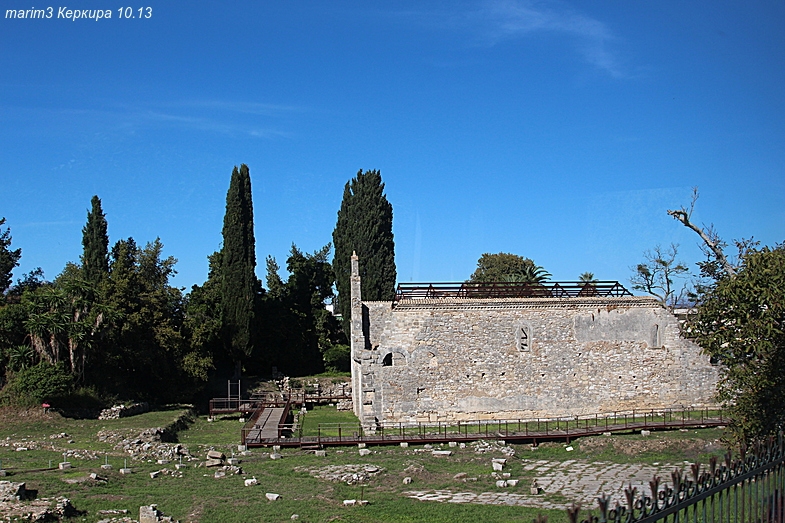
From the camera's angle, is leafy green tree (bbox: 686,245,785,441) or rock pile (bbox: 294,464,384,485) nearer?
leafy green tree (bbox: 686,245,785,441)

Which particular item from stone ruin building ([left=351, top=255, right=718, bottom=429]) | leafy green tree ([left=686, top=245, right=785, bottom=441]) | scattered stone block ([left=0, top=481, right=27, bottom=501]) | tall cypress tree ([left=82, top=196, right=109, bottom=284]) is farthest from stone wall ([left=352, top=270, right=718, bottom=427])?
tall cypress tree ([left=82, top=196, right=109, bottom=284])

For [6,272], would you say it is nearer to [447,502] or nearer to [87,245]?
[87,245]

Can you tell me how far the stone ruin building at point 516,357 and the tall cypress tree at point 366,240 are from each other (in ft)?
45.6

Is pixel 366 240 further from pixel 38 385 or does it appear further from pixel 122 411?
pixel 38 385

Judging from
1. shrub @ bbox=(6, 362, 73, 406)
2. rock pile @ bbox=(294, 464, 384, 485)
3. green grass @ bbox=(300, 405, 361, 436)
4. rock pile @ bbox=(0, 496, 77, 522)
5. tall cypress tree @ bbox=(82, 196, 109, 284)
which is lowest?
green grass @ bbox=(300, 405, 361, 436)

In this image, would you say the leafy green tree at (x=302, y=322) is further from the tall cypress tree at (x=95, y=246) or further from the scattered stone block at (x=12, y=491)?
the scattered stone block at (x=12, y=491)

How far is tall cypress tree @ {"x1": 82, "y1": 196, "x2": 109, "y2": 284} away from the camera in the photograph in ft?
138

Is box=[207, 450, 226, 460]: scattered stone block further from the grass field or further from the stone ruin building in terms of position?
the stone ruin building

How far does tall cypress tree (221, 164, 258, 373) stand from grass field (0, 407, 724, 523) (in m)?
13.5

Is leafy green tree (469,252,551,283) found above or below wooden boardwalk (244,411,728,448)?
above

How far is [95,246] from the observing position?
42375mm

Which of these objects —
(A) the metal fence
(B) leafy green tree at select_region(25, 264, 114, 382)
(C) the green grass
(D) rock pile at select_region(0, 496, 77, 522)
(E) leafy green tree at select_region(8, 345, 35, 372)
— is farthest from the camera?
(B) leafy green tree at select_region(25, 264, 114, 382)

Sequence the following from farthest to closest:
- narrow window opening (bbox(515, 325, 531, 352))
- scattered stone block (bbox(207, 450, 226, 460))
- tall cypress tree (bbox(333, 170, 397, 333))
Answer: tall cypress tree (bbox(333, 170, 397, 333))
narrow window opening (bbox(515, 325, 531, 352))
scattered stone block (bbox(207, 450, 226, 460))

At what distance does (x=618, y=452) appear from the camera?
22.1m
